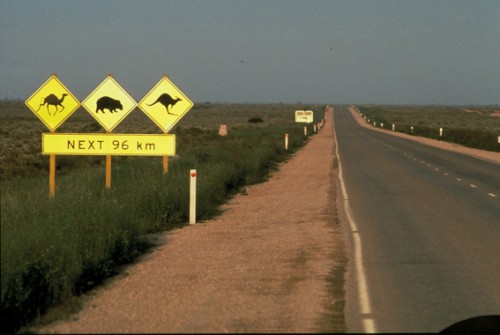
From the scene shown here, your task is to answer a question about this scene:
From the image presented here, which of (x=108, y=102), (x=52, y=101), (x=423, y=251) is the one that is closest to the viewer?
(x=423, y=251)

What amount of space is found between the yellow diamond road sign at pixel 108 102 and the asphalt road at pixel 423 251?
5811 millimetres

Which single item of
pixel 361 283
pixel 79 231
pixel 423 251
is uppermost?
pixel 79 231

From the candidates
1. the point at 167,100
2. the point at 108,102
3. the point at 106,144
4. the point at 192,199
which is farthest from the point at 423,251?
the point at 167,100

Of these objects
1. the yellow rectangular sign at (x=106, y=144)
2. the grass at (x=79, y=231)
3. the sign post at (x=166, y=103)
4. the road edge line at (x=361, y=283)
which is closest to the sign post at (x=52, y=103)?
the yellow rectangular sign at (x=106, y=144)

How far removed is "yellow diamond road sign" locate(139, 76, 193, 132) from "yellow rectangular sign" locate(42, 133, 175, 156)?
1.12 metres

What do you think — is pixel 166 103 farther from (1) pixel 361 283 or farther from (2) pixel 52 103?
(1) pixel 361 283

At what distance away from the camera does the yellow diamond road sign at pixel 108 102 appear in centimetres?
1789

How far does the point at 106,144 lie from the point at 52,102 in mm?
1550

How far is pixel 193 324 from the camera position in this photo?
7.63m

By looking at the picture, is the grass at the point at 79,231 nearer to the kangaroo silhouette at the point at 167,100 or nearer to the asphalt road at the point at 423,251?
the kangaroo silhouette at the point at 167,100

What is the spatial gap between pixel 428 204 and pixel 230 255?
9000 millimetres

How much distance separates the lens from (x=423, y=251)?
12.6 m

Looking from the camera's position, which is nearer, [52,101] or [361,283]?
[361,283]

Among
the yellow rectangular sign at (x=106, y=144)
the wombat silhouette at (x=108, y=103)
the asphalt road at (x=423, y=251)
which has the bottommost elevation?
the asphalt road at (x=423, y=251)
